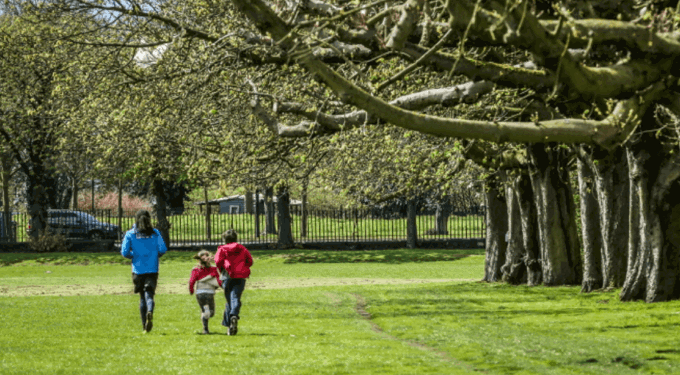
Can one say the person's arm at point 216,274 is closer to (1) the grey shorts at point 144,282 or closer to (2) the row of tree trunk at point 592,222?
(1) the grey shorts at point 144,282

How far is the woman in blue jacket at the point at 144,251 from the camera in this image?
40.2ft

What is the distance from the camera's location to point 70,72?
1766 cm

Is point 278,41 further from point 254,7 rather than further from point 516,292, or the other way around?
point 516,292

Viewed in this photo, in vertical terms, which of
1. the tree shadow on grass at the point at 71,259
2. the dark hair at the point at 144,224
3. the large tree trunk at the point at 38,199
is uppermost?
the large tree trunk at the point at 38,199

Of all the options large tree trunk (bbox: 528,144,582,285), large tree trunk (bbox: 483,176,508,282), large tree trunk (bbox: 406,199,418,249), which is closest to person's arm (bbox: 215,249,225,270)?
large tree trunk (bbox: 528,144,582,285)

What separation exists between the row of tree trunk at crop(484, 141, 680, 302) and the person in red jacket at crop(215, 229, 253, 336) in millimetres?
6851

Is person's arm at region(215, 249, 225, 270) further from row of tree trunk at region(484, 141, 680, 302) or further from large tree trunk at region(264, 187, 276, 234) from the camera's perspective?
large tree trunk at region(264, 187, 276, 234)

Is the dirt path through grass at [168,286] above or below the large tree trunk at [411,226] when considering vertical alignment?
→ below

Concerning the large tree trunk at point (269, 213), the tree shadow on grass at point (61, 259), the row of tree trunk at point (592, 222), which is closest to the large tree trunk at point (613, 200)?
the row of tree trunk at point (592, 222)

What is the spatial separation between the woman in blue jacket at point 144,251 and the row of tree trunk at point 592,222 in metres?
7.87

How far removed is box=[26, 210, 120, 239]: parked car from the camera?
4050 centimetres

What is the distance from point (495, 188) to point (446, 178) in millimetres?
3285

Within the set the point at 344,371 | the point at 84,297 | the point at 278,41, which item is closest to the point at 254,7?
the point at 278,41

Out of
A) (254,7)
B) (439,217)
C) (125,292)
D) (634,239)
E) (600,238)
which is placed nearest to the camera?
(254,7)
